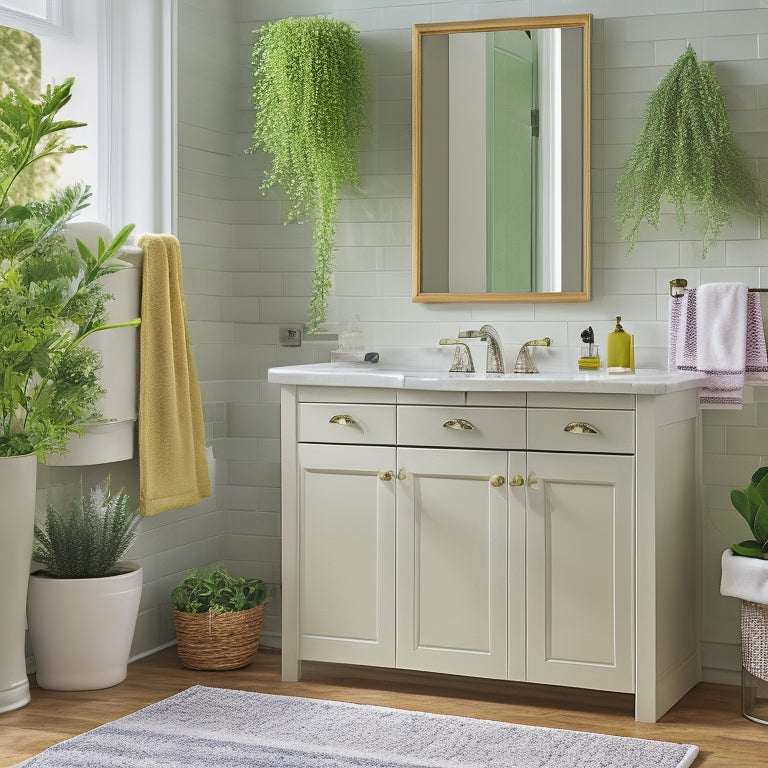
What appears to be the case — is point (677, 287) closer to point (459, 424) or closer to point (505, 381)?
point (505, 381)

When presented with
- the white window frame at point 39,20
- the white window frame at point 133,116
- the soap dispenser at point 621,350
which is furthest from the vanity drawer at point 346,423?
the white window frame at point 39,20

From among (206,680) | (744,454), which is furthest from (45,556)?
(744,454)

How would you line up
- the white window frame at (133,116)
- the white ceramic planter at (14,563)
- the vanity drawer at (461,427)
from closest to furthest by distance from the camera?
1. the white ceramic planter at (14,563)
2. the vanity drawer at (461,427)
3. the white window frame at (133,116)

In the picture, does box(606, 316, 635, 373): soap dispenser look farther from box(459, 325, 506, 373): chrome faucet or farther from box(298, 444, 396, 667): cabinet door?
box(298, 444, 396, 667): cabinet door

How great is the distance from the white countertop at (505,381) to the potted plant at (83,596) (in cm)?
70

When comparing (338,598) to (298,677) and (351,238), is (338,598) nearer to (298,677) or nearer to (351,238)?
(298,677)

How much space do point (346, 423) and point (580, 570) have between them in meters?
0.84

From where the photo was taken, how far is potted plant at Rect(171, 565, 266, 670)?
146 inches

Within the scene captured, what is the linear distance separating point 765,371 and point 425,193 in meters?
1.31

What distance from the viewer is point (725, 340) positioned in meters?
3.49

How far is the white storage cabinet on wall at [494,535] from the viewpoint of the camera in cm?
317

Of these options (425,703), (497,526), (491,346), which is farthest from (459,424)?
(425,703)

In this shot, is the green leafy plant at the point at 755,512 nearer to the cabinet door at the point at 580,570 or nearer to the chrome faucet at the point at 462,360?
the cabinet door at the point at 580,570

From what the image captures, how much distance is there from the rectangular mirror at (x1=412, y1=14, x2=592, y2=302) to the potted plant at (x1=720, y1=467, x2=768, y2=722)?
897 mm
